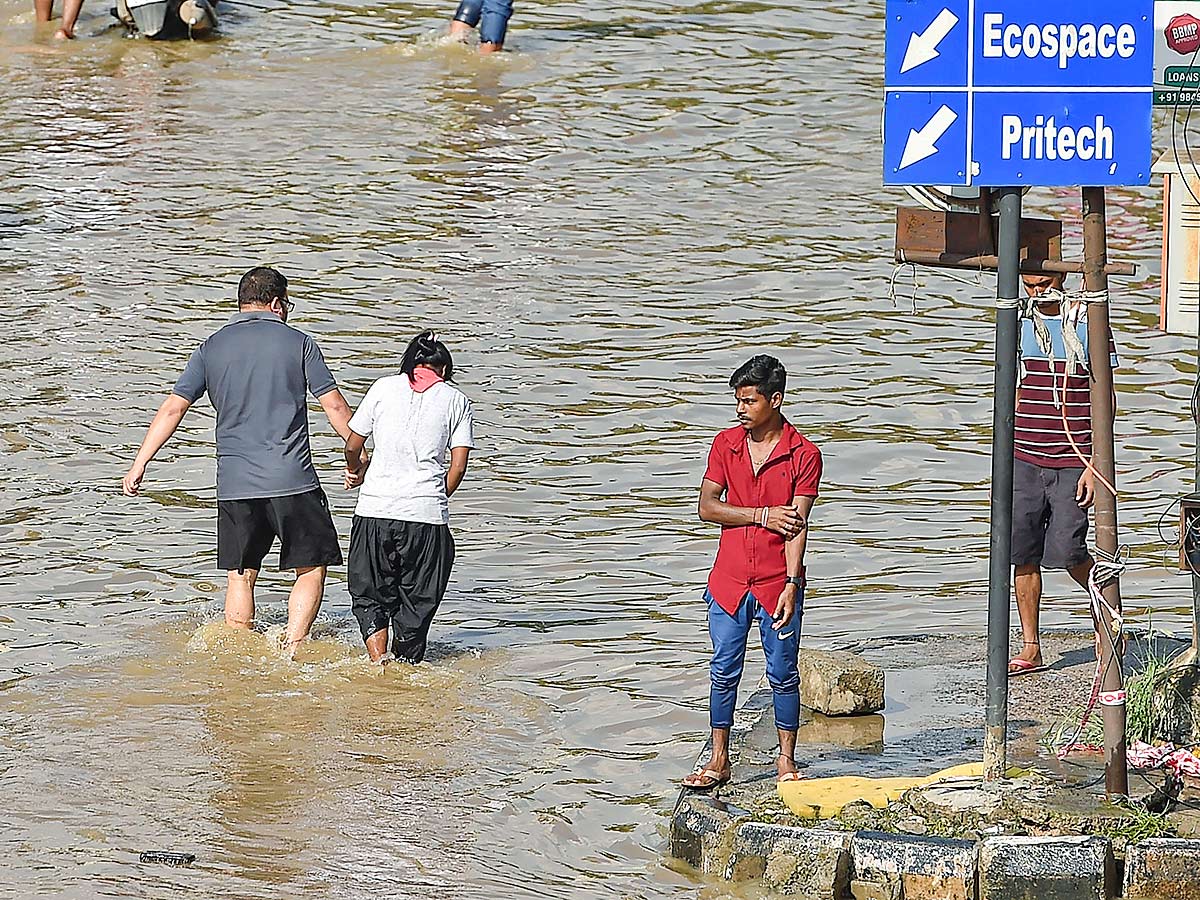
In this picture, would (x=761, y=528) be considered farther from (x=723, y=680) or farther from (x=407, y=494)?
(x=407, y=494)

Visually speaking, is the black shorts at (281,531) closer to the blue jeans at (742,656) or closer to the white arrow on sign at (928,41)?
the blue jeans at (742,656)

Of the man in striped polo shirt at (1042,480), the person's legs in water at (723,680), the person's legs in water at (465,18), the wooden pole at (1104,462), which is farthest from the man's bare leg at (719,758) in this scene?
the person's legs in water at (465,18)

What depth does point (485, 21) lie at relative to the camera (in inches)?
904

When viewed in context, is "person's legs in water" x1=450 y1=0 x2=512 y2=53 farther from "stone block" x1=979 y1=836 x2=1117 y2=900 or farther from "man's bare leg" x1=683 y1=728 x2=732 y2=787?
"stone block" x1=979 y1=836 x2=1117 y2=900

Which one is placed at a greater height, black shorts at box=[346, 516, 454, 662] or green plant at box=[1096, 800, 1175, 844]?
black shorts at box=[346, 516, 454, 662]

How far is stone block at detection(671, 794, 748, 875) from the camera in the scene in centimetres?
702

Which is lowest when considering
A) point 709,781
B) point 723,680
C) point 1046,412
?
point 709,781

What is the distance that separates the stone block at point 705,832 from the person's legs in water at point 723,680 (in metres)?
→ 0.25

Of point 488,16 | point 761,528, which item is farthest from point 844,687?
point 488,16

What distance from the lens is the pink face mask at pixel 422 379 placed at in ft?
30.1

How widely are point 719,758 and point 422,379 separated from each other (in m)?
2.57

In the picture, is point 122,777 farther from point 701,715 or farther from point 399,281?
point 399,281

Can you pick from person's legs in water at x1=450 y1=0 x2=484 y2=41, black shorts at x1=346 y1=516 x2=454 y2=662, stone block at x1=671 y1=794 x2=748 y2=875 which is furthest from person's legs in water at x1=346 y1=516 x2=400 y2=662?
person's legs in water at x1=450 y1=0 x2=484 y2=41

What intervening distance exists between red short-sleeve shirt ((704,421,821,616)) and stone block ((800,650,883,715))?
0.84 metres
